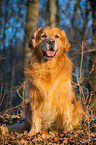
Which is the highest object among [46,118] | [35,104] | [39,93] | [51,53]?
[51,53]

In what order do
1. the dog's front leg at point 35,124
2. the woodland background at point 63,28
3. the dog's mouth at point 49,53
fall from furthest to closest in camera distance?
the woodland background at point 63,28 → the dog's mouth at point 49,53 → the dog's front leg at point 35,124

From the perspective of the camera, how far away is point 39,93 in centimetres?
339

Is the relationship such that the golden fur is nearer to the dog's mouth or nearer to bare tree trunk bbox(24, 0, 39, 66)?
the dog's mouth

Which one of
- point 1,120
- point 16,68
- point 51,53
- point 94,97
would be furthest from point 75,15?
point 16,68

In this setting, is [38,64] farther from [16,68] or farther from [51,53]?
[16,68]

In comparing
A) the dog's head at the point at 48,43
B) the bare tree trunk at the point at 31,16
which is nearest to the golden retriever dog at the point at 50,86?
the dog's head at the point at 48,43

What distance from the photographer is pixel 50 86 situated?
3475 millimetres

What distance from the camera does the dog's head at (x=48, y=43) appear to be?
3.38 m

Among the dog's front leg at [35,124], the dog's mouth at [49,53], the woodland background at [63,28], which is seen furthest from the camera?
the woodland background at [63,28]

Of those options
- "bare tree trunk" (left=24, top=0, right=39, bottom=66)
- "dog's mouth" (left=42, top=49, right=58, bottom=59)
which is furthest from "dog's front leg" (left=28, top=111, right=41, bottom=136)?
"bare tree trunk" (left=24, top=0, right=39, bottom=66)

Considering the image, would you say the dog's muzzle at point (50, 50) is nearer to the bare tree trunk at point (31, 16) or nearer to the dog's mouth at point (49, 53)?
the dog's mouth at point (49, 53)

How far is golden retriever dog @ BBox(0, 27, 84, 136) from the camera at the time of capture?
338 centimetres

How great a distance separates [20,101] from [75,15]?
637cm

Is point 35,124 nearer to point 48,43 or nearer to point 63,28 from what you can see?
point 48,43
